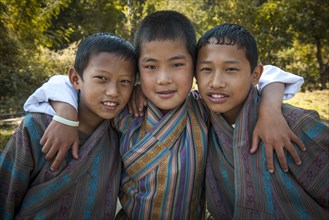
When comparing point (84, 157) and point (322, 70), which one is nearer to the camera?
point (84, 157)

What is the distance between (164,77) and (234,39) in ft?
1.58

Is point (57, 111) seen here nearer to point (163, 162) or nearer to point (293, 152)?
point (163, 162)

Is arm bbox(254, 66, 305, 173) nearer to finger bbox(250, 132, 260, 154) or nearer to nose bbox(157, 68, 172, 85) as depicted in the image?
finger bbox(250, 132, 260, 154)

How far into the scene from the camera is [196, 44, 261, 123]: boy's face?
1.83m

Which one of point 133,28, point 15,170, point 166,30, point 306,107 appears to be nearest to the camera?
point 15,170

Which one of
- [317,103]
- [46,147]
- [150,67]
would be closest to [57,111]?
[46,147]

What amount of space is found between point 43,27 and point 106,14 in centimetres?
491

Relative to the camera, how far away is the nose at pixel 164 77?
183cm

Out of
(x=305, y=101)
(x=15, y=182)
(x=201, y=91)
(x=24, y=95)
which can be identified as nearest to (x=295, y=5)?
(x=305, y=101)

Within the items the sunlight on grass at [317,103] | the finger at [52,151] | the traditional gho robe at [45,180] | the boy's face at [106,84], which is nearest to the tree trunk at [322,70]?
the sunlight on grass at [317,103]

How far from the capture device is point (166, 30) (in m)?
1.93

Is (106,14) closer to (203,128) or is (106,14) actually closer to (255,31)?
(255,31)

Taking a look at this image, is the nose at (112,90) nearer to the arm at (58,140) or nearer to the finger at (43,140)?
the arm at (58,140)

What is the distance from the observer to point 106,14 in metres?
10.7
